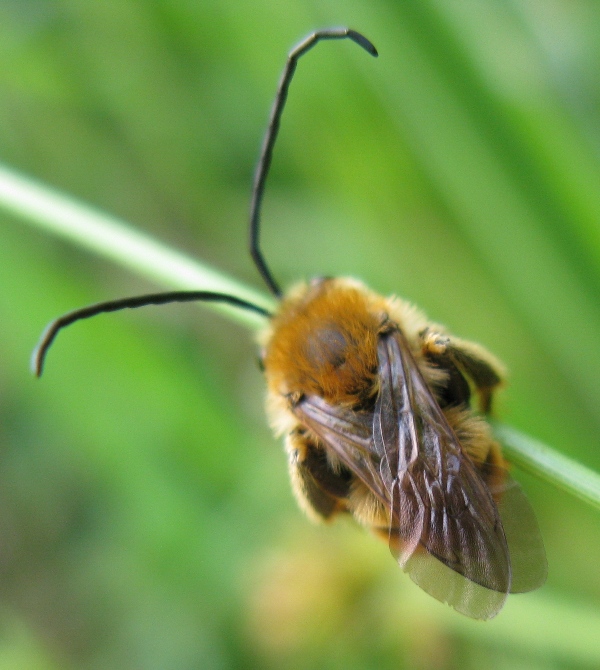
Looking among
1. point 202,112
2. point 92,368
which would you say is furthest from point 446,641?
point 202,112

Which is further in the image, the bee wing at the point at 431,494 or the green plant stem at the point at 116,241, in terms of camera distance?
the green plant stem at the point at 116,241

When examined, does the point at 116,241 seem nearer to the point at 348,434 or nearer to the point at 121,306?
the point at 121,306

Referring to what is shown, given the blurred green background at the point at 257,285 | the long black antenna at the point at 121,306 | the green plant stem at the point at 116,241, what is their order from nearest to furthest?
the long black antenna at the point at 121,306
the green plant stem at the point at 116,241
the blurred green background at the point at 257,285

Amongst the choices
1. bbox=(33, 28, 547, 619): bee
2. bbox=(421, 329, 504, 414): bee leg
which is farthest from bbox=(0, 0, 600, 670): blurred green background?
bbox=(33, 28, 547, 619): bee

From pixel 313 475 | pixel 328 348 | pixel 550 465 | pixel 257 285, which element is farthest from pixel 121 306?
pixel 257 285

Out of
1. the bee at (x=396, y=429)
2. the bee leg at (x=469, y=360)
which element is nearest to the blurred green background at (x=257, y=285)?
the bee leg at (x=469, y=360)

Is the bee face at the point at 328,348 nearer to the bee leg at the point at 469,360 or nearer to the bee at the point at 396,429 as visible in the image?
the bee at the point at 396,429

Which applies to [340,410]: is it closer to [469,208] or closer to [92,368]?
[469,208]
